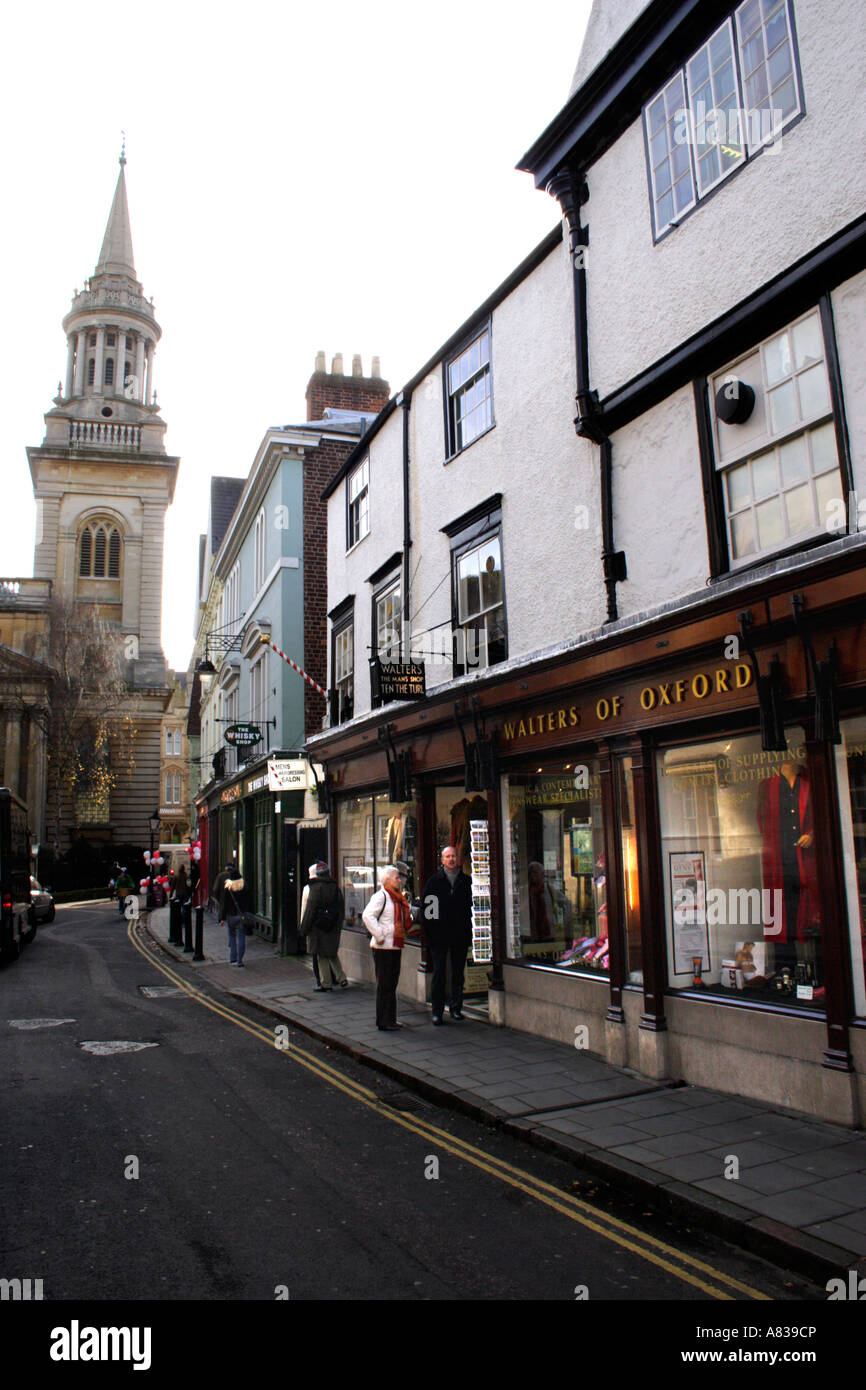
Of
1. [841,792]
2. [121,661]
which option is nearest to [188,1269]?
[841,792]

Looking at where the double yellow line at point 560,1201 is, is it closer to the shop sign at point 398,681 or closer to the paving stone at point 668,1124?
the paving stone at point 668,1124

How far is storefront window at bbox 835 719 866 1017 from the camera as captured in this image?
6.21m

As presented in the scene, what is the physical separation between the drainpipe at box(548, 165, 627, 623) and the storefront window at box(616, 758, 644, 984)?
155 centimetres

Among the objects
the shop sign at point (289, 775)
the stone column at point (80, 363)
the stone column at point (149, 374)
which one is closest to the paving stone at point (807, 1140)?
the shop sign at point (289, 775)

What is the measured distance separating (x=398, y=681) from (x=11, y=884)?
11166mm

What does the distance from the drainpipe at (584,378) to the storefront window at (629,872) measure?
1554 millimetres

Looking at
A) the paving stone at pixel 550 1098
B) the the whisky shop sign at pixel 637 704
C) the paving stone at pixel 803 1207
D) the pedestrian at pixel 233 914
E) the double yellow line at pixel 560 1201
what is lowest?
the double yellow line at pixel 560 1201

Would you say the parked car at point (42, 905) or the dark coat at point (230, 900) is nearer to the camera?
the dark coat at point (230, 900)

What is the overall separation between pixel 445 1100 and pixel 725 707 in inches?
157

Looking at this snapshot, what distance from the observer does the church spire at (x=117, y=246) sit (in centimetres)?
6931

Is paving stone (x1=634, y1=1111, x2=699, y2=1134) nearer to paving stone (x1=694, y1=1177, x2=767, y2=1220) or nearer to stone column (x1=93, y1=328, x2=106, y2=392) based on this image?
paving stone (x1=694, y1=1177, x2=767, y2=1220)

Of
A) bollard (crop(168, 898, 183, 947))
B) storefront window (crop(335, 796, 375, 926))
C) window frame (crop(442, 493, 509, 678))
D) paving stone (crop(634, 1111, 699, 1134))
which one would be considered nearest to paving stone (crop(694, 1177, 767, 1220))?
paving stone (crop(634, 1111, 699, 1134))

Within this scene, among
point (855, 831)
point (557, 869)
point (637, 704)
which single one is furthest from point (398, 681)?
point (855, 831)

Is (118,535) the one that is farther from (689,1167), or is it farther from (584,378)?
Answer: (689,1167)
